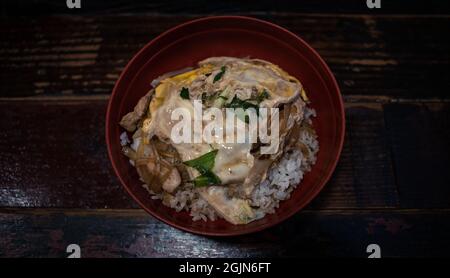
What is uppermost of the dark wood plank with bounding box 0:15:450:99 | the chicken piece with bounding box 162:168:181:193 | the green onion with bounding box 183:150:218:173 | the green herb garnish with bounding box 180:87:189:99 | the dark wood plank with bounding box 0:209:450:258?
the dark wood plank with bounding box 0:15:450:99

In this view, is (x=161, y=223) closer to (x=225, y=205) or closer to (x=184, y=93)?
(x=225, y=205)

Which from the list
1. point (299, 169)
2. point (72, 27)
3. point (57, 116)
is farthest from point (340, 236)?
point (72, 27)

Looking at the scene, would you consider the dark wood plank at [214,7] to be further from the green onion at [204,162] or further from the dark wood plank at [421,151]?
the green onion at [204,162]

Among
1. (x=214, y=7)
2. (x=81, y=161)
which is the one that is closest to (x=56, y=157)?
(x=81, y=161)

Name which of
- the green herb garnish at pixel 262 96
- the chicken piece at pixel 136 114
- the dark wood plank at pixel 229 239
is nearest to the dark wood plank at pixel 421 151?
the dark wood plank at pixel 229 239

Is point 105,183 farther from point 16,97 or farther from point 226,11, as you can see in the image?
point 226,11

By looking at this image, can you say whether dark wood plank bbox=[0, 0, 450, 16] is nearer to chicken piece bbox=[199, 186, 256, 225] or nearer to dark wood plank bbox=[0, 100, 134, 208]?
dark wood plank bbox=[0, 100, 134, 208]

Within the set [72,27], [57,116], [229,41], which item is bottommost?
[57,116]

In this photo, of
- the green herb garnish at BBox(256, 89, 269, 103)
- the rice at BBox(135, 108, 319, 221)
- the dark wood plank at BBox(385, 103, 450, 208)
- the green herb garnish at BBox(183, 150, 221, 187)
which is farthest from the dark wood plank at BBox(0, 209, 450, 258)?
the green herb garnish at BBox(256, 89, 269, 103)
